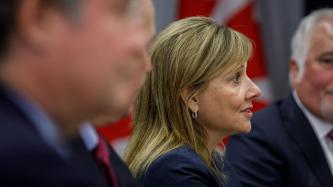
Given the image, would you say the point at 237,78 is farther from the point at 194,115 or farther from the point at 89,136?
the point at 89,136

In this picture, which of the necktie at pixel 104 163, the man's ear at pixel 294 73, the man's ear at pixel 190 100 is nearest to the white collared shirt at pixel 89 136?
the necktie at pixel 104 163

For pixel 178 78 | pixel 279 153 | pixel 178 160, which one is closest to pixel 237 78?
pixel 178 78

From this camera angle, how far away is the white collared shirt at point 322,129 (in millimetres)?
2730

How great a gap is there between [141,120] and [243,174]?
64 cm

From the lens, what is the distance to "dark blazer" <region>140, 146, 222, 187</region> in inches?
75.9

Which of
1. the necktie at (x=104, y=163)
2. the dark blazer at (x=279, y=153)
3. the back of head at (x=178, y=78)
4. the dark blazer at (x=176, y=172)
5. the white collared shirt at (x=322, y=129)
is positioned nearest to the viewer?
the necktie at (x=104, y=163)

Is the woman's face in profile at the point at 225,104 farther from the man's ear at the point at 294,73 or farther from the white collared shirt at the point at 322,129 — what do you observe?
the man's ear at the point at 294,73

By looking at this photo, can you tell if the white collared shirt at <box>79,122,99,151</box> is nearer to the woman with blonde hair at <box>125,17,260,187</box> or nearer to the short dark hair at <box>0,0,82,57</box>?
the short dark hair at <box>0,0,82,57</box>

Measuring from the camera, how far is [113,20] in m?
0.87

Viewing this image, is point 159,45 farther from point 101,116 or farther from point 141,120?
point 101,116

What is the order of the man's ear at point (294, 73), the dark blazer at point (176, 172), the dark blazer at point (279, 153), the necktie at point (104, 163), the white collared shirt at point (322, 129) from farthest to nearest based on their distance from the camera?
the man's ear at point (294, 73)
the white collared shirt at point (322, 129)
the dark blazer at point (279, 153)
the dark blazer at point (176, 172)
the necktie at point (104, 163)

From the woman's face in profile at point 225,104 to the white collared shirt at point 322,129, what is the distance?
2.13 ft

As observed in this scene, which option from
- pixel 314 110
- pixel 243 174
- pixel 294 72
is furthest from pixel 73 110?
pixel 294 72

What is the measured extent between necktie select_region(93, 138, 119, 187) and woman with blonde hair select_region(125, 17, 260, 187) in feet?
2.17
